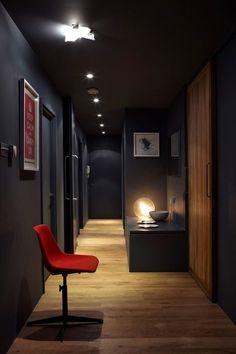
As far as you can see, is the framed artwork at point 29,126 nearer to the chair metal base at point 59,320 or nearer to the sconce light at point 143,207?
the chair metal base at point 59,320

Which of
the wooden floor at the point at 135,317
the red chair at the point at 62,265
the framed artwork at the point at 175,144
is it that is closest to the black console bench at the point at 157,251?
the wooden floor at the point at 135,317

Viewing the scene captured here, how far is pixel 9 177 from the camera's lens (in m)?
2.39

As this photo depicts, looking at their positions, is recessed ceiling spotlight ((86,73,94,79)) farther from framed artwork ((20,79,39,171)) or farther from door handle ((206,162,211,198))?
door handle ((206,162,211,198))

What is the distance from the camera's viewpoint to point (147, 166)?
5641 mm

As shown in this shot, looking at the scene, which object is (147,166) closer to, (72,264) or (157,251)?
(157,251)

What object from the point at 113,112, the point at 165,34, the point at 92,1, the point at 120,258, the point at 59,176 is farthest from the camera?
the point at 113,112

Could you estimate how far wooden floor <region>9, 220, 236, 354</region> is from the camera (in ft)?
7.93

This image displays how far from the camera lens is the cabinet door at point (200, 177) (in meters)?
3.23

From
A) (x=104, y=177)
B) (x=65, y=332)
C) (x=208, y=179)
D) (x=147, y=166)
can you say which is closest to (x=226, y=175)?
(x=208, y=179)

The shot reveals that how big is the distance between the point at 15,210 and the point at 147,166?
341 cm

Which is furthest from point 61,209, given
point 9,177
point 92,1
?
point 92,1

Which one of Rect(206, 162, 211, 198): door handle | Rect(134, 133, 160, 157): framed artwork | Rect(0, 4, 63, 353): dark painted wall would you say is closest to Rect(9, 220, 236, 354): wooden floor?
Rect(0, 4, 63, 353): dark painted wall

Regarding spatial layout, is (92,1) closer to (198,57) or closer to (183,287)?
(198,57)

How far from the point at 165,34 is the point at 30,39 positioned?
45.6 inches
